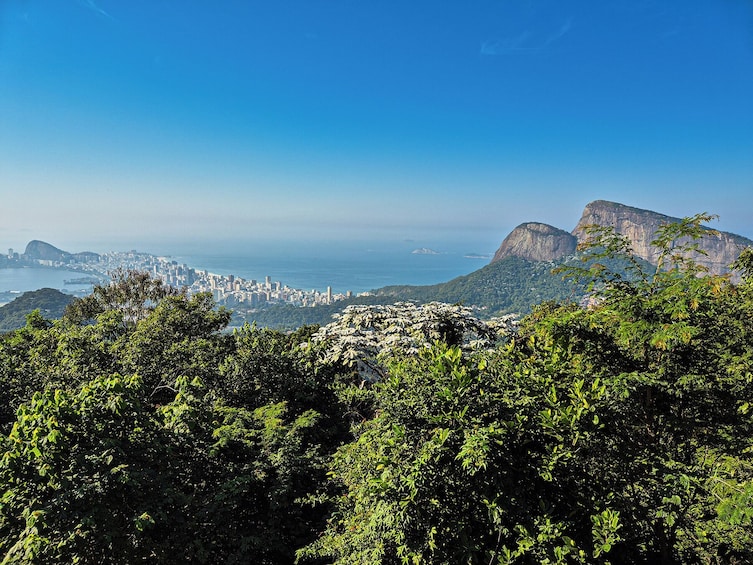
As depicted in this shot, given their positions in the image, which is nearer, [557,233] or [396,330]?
[396,330]

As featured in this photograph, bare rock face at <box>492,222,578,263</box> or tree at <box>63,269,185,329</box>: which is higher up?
bare rock face at <box>492,222,578,263</box>

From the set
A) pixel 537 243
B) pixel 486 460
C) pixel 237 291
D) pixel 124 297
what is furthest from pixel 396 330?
pixel 537 243

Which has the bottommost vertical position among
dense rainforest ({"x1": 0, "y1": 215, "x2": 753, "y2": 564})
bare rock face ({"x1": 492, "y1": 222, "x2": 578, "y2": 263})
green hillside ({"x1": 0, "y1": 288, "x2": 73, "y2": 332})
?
green hillside ({"x1": 0, "y1": 288, "x2": 73, "y2": 332})

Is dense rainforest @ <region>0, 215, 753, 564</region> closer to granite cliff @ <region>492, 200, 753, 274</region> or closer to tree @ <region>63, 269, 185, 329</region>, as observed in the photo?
tree @ <region>63, 269, 185, 329</region>

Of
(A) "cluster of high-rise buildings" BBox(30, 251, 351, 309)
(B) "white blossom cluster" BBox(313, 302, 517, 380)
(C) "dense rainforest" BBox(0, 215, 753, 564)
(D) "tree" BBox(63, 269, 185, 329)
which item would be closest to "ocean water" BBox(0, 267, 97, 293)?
(A) "cluster of high-rise buildings" BBox(30, 251, 351, 309)

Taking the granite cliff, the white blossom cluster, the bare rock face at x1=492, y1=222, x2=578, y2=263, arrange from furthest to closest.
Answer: the bare rock face at x1=492, y1=222, x2=578, y2=263
the granite cliff
the white blossom cluster

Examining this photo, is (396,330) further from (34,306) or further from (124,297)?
(34,306)

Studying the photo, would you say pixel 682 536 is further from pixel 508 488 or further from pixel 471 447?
pixel 471 447
